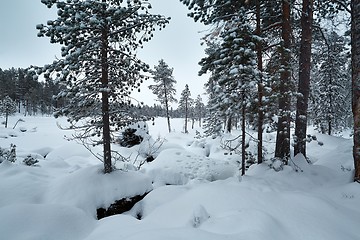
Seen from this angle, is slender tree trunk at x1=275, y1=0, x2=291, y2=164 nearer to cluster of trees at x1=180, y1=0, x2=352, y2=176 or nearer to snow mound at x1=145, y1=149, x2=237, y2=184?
cluster of trees at x1=180, y1=0, x2=352, y2=176

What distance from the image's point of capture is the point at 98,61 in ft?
22.2

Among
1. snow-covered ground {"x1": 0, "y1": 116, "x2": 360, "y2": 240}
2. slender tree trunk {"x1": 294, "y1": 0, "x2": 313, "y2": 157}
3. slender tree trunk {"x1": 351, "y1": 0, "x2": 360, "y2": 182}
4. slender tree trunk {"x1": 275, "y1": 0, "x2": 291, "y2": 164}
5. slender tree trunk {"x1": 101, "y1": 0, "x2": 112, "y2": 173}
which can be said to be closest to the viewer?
snow-covered ground {"x1": 0, "y1": 116, "x2": 360, "y2": 240}

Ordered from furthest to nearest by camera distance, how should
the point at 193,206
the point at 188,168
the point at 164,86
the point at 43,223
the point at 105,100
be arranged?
the point at 164,86, the point at 188,168, the point at 105,100, the point at 43,223, the point at 193,206

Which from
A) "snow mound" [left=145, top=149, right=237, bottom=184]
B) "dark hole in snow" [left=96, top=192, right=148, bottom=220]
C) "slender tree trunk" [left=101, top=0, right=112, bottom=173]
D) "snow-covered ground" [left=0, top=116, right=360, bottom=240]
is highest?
"slender tree trunk" [left=101, top=0, right=112, bottom=173]

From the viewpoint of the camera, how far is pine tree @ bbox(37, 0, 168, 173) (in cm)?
606

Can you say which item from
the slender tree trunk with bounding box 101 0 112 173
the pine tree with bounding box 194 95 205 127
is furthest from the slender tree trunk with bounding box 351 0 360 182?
the pine tree with bounding box 194 95 205 127

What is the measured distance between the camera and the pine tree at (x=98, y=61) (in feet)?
19.9

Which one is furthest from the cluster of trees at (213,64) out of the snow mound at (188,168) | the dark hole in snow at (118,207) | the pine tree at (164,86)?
the pine tree at (164,86)

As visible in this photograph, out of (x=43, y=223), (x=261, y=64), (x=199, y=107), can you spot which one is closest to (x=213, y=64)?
(x=261, y=64)

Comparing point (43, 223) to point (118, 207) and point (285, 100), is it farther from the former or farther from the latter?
point (285, 100)

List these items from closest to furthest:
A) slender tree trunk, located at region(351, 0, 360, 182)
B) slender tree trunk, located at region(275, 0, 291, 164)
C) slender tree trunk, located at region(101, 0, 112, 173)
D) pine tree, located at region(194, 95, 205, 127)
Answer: slender tree trunk, located at region(351, 0, 360, 182), slender tree trunk, located at region(101, 0, 112, 173), slender tree trunk, located at region(275, 0, 291, 164), pine tree, located at region(194, 95, 205, 127)

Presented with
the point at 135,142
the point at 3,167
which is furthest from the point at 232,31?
the point at 135,142

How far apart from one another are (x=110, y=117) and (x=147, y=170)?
160 inches

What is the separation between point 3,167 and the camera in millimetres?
7359
